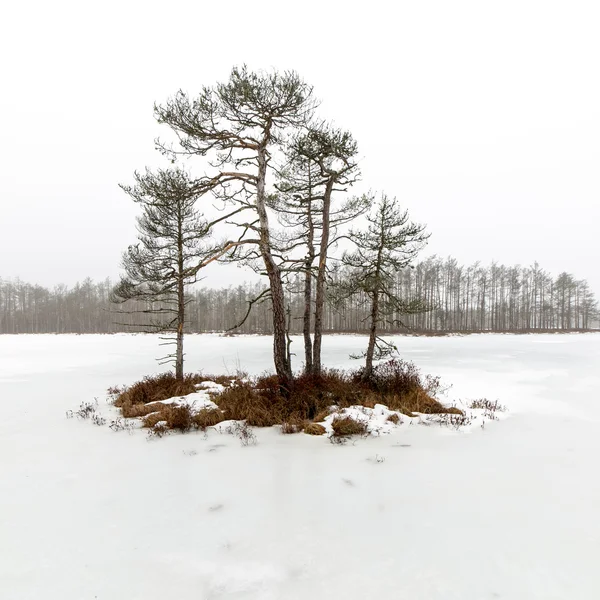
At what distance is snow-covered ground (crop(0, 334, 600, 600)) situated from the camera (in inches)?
91.7

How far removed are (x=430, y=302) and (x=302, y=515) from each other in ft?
162

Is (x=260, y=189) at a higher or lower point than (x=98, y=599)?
higher

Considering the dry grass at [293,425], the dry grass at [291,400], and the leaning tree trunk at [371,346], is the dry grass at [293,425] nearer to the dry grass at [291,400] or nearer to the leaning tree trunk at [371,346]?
the dry grass at [291,400]

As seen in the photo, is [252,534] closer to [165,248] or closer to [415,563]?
[415,563]

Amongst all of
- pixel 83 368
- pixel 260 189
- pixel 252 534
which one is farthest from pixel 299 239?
pixel 83 368

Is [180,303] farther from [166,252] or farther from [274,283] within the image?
[274,283]

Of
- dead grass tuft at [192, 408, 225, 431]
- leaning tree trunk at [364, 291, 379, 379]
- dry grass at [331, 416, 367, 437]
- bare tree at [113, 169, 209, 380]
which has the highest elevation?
bare tree at [113, 169, 209, 380]

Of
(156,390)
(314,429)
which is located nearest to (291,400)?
(314,429)

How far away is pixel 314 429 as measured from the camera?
5879 mm

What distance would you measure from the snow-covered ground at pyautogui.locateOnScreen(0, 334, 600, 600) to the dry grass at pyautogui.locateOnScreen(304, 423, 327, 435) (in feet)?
0.87

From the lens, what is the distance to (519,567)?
2436 mm

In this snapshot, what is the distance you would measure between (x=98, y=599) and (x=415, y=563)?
2474 mm

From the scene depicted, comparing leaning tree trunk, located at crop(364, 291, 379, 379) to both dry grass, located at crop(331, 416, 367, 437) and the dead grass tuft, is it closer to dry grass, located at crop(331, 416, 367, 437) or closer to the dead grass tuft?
dry grass, located at crop(331, 416, 367, 437)

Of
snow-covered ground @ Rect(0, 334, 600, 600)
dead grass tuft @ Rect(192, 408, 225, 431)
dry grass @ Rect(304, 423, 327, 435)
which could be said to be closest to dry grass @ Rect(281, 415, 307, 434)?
dry grass @ Rect(304, 423, 327, 435)
